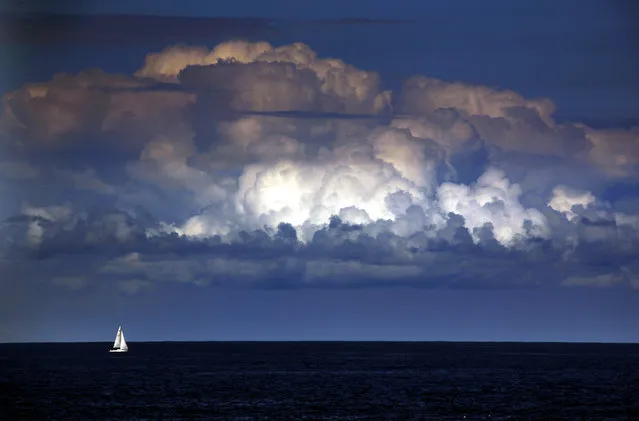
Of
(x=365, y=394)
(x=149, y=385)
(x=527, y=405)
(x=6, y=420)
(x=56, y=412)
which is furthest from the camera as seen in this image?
(x=149, y=385)

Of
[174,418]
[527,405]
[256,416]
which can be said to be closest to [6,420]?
[174,418]

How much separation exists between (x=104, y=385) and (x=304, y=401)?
50565 mm

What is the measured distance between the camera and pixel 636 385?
640 ft

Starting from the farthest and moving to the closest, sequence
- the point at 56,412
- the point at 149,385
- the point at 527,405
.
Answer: the point at 149,385 → the point at 527,405 → the point at 56,412

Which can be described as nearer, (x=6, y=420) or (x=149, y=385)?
(x=6, y=420)

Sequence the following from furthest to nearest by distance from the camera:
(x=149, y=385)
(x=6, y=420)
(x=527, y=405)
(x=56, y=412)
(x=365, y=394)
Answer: (x=149, y=385)
(x=365, y=394)
(x=527, y=405)
(x=56, y=412)
(x=6, y=420)

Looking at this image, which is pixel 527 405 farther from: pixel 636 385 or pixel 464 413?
pixel 636 385

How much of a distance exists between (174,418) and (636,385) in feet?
316

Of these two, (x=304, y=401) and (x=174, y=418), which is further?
(x=304, y=401)

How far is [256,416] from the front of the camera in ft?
427

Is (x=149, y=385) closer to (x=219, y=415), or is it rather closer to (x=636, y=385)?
(x=219, y=415)

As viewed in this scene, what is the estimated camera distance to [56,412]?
137 m

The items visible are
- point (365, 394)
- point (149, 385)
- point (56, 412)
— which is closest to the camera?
point (56, 412)

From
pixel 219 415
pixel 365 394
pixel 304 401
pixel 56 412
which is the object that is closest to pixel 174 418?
pixel 219 415
